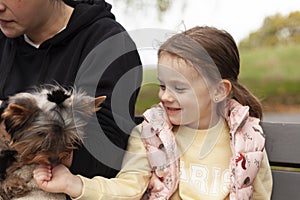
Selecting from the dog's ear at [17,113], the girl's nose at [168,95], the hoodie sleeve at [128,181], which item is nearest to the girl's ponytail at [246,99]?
the girl's nose at [168,95]

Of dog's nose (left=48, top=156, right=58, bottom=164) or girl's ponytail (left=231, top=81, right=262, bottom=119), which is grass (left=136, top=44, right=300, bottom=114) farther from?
dog's nose (left=48, top=156, right=58, bottom=164)

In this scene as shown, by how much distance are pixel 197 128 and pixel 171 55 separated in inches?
13.8

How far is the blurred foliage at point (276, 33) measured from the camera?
403 inches

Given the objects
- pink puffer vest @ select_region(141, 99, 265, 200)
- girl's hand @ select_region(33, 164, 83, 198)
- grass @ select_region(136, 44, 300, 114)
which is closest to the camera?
girl's hand @ select_region(33, 164, 83, 198)

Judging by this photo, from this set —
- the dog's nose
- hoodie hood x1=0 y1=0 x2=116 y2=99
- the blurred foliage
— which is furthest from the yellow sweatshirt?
the blurred foliage

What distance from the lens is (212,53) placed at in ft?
8.79

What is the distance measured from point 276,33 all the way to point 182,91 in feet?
28.3

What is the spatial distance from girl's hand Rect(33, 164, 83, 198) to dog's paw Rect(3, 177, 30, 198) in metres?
0.06

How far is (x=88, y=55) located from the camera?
263 centimetres

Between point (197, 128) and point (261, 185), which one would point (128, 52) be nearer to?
point (197, 128)

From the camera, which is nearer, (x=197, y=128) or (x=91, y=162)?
(x=91, y=162)

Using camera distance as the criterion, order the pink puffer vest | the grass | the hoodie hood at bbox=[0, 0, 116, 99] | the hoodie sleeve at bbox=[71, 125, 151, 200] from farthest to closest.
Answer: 1. the grass
2. the hoodie hood at bbox=[0, 0, 116, 99]
3. the pink puffer vest
4. the hoodie sleeve at bbox=[71, 125, 151, 200]

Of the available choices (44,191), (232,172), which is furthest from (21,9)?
(232,172)

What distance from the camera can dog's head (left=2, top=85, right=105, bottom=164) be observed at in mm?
2100
